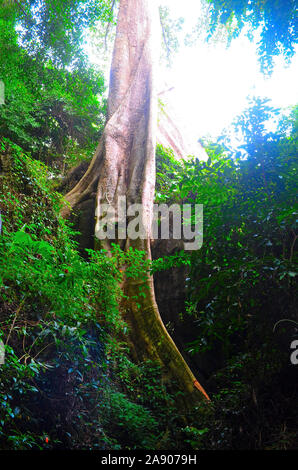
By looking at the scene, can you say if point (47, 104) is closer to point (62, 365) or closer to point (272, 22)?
point (272, 22)

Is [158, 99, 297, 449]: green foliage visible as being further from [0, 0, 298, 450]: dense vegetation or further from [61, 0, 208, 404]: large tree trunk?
[61, 0, 208, 404]: large tree trunk

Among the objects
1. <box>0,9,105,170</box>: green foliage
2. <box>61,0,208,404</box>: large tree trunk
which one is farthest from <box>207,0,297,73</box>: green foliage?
<box>0,9,105,170</box>: green foliage

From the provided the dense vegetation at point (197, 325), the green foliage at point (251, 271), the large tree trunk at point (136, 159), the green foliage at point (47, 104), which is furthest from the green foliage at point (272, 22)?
the green foliage at point (47, 104)

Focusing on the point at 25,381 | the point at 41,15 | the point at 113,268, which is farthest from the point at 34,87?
the point at 25,381

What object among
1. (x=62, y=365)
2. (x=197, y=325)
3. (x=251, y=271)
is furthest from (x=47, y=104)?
(x=251, y=271)

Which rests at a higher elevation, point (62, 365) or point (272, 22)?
point (272, 22)

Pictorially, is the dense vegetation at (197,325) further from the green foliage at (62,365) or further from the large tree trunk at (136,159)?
the large tree trunk at (136,159)

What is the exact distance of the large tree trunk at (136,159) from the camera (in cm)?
453

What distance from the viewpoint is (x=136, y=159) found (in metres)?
6.84

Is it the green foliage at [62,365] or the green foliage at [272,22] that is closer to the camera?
the green foliage at [62,365]

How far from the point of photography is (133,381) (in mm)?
4102

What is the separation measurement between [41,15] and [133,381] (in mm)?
8081

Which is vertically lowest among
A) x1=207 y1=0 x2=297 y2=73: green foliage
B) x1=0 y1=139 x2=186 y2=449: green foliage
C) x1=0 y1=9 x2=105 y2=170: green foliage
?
x1=0 y1=139 x2=186 y2=449: green foliage

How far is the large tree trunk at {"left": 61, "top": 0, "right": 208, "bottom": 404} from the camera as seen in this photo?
4.53 meters
